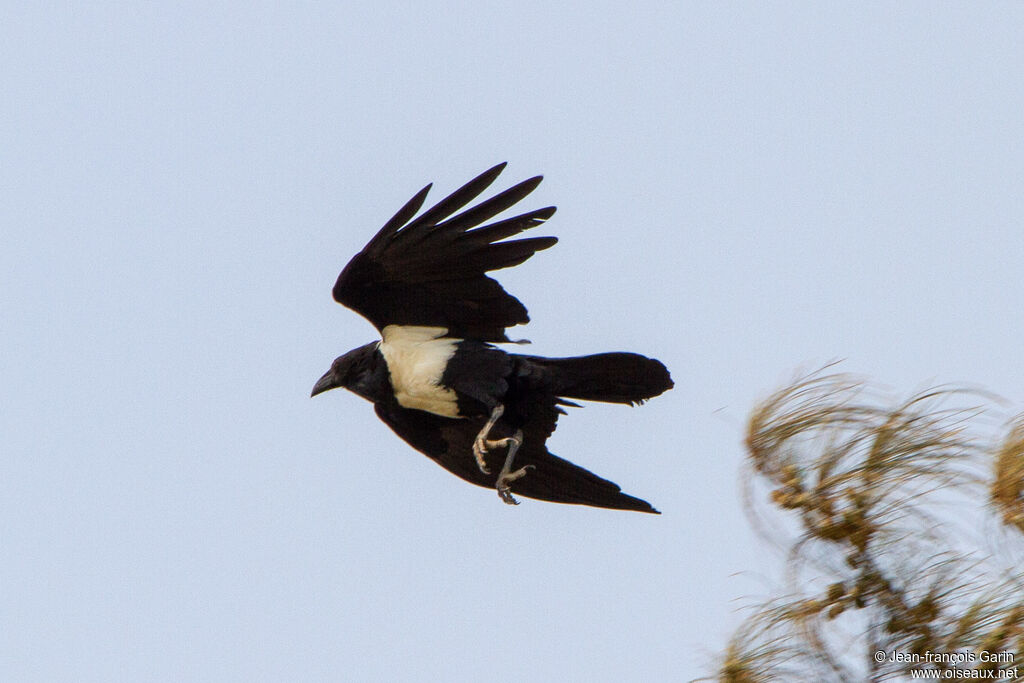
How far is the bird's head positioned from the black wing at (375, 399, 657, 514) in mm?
175

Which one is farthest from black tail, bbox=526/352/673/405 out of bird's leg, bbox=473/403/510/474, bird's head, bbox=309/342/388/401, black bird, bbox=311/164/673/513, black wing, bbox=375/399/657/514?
bird's head, bbox=309/342/388/401

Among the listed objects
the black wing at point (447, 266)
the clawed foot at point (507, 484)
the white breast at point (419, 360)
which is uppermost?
the black wing at point (447, 266)

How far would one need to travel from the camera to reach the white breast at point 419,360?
750 cm

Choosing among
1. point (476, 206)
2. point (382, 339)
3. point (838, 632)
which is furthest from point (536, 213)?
point (838, 632)

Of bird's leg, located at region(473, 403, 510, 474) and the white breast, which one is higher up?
the white breast

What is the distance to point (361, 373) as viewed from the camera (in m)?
7.82

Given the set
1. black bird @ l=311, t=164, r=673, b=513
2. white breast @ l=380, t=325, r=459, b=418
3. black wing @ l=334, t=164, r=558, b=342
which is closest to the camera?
black wing @ l=334, t=164, r=558, b=342

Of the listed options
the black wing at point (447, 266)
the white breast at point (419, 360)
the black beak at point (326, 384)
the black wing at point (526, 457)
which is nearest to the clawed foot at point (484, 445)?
the black wing at point (526, 457)

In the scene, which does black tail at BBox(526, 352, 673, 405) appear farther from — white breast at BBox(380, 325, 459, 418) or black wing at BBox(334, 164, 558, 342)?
white breast at BBox(380, 325, 459, 418)

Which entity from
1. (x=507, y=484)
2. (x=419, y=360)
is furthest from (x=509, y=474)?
(x=419, y=360)

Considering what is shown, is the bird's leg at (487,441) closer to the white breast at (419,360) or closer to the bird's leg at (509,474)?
the bird's leg at (509,474)

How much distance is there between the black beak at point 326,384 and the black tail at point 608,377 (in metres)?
1.33

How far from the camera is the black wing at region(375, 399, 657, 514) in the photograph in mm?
7742

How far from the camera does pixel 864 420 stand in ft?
13.7
